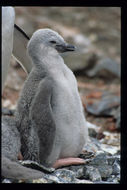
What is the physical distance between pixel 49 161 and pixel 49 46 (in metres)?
0.87

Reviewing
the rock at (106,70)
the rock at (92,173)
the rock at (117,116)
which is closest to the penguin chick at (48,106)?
the rock at (92,173)

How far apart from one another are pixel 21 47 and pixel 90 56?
607 centimetres

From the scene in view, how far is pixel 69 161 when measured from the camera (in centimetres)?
350

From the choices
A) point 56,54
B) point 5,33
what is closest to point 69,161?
point 56,54

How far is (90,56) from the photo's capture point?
10.4m

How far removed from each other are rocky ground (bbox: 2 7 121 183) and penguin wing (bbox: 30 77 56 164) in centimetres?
24

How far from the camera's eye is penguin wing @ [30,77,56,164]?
327 cm

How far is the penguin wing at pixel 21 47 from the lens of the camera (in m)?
4.40

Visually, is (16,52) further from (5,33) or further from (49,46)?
(49,46)

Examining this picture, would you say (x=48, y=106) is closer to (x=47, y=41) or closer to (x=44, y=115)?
(x=44, y=115)

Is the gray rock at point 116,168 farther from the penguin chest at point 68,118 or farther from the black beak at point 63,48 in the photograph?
the black beak at point 63,48

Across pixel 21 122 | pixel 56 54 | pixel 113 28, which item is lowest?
pixel 113 28

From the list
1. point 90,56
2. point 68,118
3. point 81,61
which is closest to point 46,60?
point 68,118

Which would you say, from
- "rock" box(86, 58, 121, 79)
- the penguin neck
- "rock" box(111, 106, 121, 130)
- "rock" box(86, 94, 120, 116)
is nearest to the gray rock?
the penguin neck
